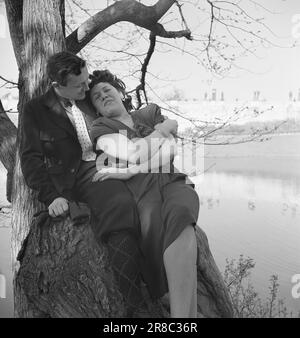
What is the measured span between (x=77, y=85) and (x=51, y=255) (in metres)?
0.60

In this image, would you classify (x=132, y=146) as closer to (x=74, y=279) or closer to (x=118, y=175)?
(x=118, y=175)

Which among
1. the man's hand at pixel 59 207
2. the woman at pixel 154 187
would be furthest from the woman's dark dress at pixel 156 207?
the man's hand at pixel 59 207

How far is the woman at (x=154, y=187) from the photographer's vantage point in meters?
1.47

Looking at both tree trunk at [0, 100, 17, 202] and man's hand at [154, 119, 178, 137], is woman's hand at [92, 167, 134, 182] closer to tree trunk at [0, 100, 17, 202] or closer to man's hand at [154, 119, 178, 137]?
man's hand at [154, 119, 178, 137]

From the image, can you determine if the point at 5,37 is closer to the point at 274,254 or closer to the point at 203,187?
the point at 203,187

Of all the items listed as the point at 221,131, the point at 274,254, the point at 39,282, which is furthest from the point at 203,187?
the point at 39,282

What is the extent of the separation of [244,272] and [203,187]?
38 cm

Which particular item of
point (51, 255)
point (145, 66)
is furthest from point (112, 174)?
point (145, 66)

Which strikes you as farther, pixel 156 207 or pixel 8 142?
pixel 8 142

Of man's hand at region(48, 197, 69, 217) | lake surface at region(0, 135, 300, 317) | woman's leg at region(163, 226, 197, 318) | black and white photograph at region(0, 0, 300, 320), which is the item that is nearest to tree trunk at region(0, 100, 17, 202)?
black and white photograph at region(0, 0, 300, 320)

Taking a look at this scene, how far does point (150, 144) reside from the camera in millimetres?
1547

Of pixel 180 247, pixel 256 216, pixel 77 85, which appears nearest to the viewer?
pixel 180 247

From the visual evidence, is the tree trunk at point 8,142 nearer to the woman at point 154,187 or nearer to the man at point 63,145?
the man at point 63,145

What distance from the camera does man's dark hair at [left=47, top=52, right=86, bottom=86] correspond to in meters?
1.57
